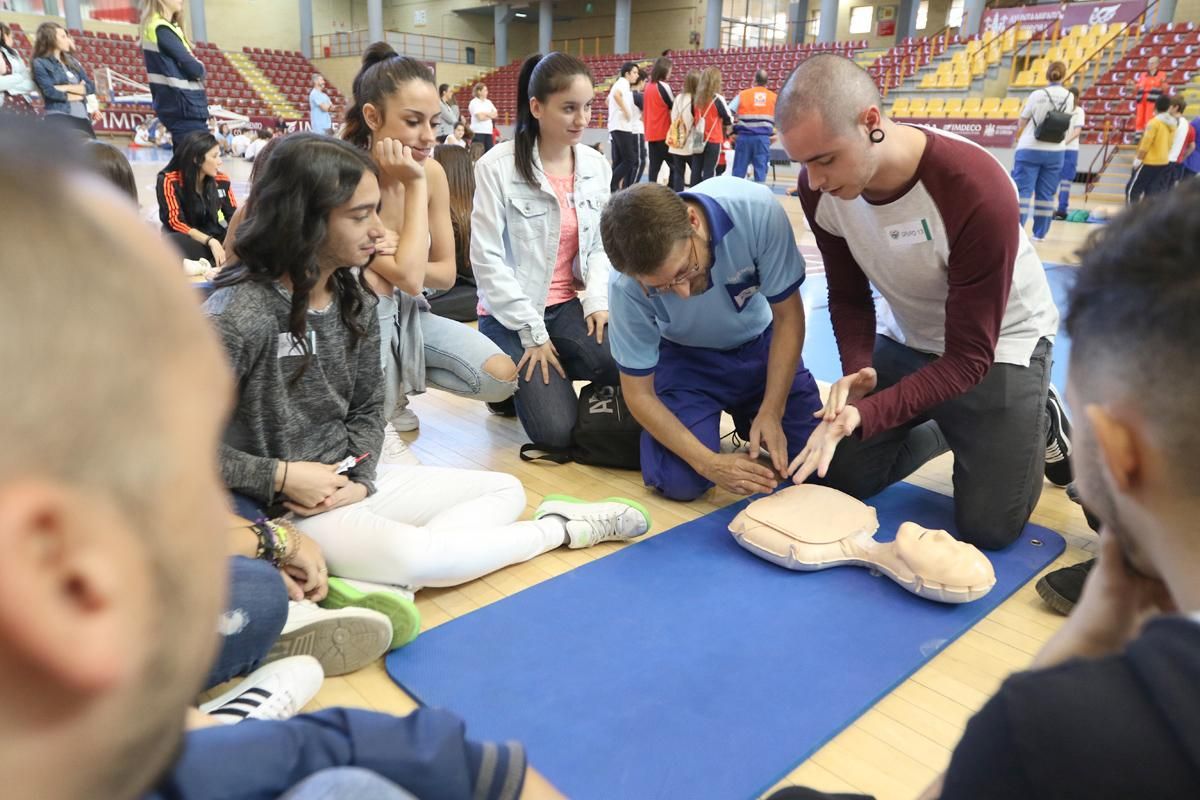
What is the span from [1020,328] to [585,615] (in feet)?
4.78

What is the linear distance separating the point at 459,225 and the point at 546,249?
83 cm

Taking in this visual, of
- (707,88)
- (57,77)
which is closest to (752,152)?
(707,88)

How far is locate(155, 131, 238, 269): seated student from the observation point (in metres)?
4.26

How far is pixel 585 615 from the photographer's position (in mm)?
1881

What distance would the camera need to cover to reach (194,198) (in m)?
4.40

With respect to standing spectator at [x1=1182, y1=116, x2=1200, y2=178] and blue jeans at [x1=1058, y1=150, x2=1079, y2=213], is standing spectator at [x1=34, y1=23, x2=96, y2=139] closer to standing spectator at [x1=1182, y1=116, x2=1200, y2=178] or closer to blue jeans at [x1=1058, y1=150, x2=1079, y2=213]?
blue jeans at [x1=1058, y1=150, x2=1079, y2=213]

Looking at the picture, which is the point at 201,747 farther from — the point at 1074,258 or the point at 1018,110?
the point at 1018,110

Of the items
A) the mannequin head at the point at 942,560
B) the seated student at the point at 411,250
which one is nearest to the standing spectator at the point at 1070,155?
the seated student at the point at 411,250

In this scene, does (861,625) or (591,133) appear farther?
(591,133)

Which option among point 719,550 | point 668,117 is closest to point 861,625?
point 719,550

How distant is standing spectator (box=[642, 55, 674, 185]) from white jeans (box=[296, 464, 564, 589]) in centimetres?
706

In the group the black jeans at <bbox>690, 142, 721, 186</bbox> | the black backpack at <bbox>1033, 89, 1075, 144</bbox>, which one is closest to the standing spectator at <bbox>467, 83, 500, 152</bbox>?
the black jeans at <bbox>690, 142, 721, 186</bbox>

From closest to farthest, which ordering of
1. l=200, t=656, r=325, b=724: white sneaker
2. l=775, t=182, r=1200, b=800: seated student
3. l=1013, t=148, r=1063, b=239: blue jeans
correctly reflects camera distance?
1. l=775, t=182, r=1200, b=800: seated student
2. l=200, t=656, r=325, b=724: white sneaker
3. l=1013, t=148, r=1063, b=239: blue jeans

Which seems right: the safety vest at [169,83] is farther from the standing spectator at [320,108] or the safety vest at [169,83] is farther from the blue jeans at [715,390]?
the standing spectator at [320,108]
